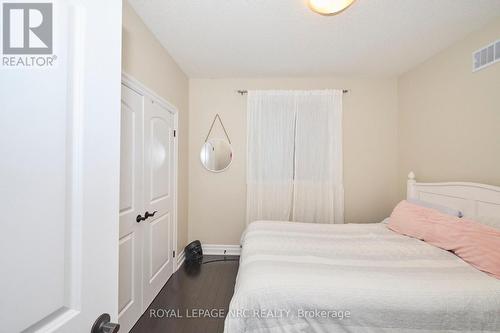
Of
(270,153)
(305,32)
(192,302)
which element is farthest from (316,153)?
(192,302)

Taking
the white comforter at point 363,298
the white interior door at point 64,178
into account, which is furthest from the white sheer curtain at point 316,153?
the white interior door at point 64,178

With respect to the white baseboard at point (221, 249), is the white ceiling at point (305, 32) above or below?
above

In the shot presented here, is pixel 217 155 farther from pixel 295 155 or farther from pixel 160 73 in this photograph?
pixel 160 73

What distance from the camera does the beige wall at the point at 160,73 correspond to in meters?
1.70

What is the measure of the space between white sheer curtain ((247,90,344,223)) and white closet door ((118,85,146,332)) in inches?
58.4

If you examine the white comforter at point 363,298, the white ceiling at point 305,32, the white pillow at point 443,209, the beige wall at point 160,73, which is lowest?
the white comforter at point 363,298

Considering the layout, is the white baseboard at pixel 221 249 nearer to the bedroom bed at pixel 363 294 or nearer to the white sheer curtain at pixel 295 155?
the white sheer curtain at pixel 295 155

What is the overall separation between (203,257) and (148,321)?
1.21 m

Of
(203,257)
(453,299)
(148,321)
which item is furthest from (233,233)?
(453,299)

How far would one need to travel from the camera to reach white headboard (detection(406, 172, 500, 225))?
5.47ft

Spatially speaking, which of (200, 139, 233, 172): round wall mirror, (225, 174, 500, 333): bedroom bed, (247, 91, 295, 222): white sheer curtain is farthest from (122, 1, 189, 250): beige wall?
(225, 174, 500, 333): bedroom bed

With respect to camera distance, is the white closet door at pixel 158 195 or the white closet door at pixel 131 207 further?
the white closet door at pixel 158 195

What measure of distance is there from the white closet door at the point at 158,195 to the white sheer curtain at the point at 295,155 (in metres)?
1.05
